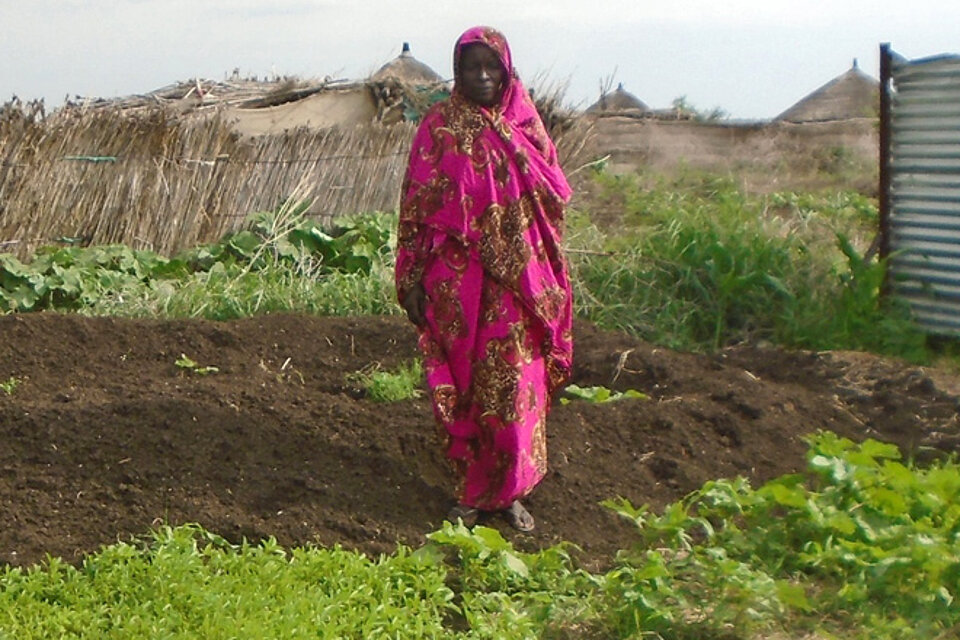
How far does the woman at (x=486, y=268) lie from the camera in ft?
14.8

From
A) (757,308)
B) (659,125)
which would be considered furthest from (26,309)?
(659,125)

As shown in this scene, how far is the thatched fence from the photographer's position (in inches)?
378

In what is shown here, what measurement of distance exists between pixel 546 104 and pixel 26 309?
5.98 m

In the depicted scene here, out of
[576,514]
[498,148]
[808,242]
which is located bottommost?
[576,514]

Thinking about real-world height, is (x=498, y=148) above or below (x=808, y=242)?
above

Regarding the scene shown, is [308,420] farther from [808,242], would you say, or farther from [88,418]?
[808,242]

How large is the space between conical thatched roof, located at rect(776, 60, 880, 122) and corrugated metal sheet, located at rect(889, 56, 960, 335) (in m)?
13.9

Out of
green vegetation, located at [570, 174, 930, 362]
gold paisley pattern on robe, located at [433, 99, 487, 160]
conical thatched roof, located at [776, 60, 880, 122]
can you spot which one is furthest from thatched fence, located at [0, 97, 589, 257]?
conical thatched roof, located at [776, 60, 880, 122]

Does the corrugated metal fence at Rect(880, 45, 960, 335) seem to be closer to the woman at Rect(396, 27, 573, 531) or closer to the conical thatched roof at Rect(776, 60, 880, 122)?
the woman at Rect(396, 27, 573, 531)

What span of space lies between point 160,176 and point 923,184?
5.39 m

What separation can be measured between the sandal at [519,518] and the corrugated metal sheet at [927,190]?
13.3 feet

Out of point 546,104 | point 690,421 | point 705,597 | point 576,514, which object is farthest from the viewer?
point 546,104

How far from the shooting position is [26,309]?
862cm

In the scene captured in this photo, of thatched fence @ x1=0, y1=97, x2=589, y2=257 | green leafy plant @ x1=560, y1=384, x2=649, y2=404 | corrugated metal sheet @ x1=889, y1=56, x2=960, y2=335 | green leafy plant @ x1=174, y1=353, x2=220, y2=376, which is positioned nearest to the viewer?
green leafy plant @ x1=560, y1=384, x2=649, y2=404
